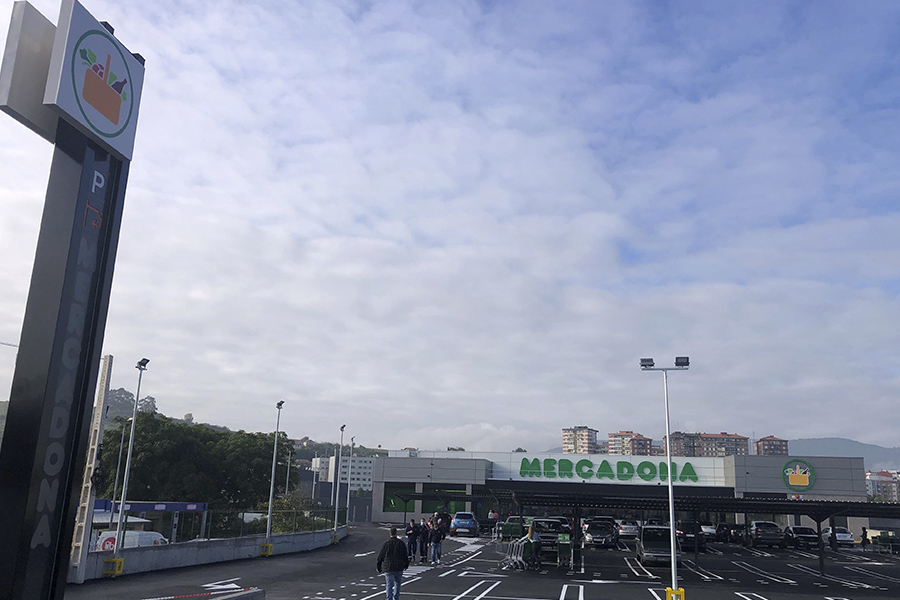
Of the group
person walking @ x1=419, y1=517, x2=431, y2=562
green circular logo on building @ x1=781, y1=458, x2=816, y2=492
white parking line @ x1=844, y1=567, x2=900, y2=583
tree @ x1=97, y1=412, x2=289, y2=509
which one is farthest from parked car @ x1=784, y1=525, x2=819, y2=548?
tree @ x1=97, y1=412, x2=289, y2=509

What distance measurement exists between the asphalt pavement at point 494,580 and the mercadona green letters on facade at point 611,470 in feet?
81.9

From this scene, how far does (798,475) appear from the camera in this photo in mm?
61062

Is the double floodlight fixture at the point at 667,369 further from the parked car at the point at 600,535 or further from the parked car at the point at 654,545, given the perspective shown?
the parked car at the point at 600,535

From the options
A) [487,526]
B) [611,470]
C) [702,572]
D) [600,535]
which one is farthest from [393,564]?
[611,470]

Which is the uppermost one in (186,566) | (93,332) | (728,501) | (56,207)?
(56,207)

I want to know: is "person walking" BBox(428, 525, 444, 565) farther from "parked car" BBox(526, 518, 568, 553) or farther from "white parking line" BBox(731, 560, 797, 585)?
"white parking line" BBox(731, 560, 797, 585)

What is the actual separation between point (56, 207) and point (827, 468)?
6796 cm

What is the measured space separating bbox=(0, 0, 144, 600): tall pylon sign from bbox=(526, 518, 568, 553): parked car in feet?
80.8

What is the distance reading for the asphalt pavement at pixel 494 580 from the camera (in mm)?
19672

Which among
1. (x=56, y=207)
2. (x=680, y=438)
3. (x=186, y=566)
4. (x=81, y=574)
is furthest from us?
(x=680, y=438)

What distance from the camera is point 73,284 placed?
795 cm

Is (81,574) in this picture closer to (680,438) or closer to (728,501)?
(728,501)

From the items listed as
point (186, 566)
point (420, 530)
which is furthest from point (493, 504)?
point (186, 566)

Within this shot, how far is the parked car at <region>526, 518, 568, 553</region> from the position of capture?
3086 centimetres
